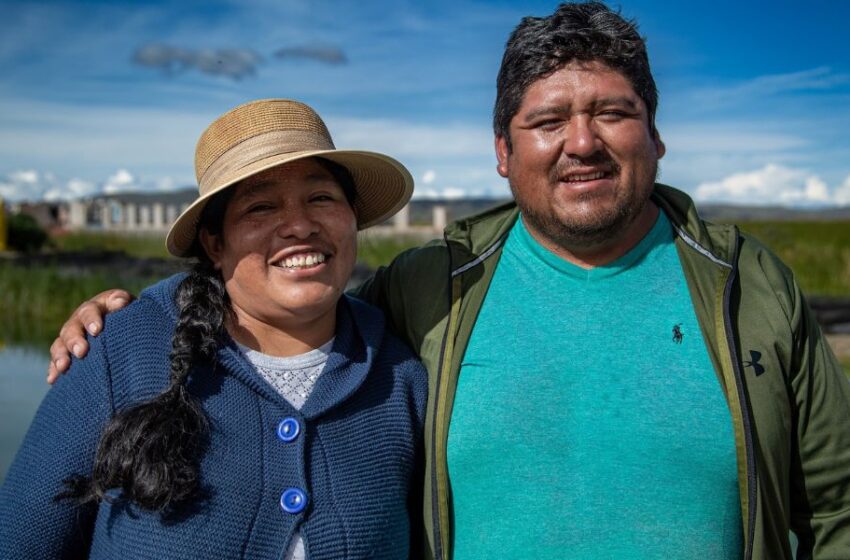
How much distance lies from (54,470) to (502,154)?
60.6 inches

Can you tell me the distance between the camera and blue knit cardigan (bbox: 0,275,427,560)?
1957 mm

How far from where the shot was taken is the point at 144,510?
1.96m

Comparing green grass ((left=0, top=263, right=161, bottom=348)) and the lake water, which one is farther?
green grass ((left=0, top=263, right=161, bottom=348))

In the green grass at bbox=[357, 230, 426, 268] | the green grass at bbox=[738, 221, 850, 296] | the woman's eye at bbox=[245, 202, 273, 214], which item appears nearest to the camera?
the woman's eye at bbox=[245, 202, 273, 214]

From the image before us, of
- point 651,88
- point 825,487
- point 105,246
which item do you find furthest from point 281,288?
point 105,246

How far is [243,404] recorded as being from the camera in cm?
207

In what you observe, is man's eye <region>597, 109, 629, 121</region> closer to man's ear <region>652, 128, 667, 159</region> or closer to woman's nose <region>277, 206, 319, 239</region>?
man's ear <region>652, 128, 667, 159</region>

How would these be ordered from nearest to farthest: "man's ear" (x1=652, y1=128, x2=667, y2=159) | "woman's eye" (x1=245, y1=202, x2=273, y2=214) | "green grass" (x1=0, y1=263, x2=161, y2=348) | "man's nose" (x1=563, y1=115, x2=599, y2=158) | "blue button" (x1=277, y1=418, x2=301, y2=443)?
"blue button" (x1=277, y1=418, x2=301, y2=443) < "woman's eye" (x1=245, y1=202, x2=273, y2=214) < "man's nose" (x1=563, y1=115, x2=599, y2=158) < "man's ear" (x1=652, y1=128, x2=667, y2=159) < "green grass" (x1=0, y1=263, x2=161, y2=348)

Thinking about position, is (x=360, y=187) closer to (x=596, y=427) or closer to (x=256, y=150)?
(x=256, y=150)

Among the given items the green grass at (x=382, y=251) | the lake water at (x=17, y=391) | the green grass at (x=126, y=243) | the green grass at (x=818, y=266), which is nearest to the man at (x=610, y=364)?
the lake water at (x=17, y=391)

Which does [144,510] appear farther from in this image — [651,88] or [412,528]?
[651,88]

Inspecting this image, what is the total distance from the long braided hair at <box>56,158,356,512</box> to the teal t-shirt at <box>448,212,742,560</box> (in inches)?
28.3

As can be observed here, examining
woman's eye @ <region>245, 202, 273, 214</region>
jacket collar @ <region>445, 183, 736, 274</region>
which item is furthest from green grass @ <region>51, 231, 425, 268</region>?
woman's eye @ <region>245, 202, 273, 214</region>

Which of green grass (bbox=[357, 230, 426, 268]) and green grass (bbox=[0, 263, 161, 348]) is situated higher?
green grass (bbox=[357, 230, 426, 268])
